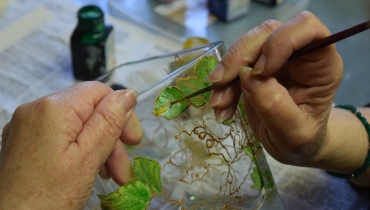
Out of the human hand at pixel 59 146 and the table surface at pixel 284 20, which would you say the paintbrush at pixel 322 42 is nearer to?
the human hand at pixel 59 146

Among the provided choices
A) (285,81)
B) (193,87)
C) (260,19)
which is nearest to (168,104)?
(193,87)

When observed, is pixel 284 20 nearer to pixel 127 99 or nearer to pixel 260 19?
pixel 260 19

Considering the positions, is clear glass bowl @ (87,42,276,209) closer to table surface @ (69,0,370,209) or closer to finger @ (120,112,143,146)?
finger @ (120,112,143,146)

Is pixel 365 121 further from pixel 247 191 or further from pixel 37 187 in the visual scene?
pixel 37 187

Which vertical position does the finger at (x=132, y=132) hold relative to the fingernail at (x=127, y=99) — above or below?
below

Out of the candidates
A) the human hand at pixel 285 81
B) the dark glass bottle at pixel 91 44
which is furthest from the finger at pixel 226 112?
the dark glass bottle at pixel 91 44

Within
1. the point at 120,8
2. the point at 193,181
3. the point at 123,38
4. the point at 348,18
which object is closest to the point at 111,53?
the point at 123,38
